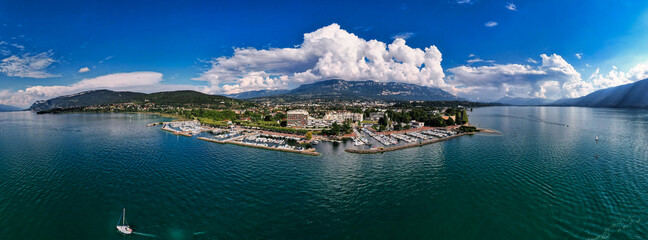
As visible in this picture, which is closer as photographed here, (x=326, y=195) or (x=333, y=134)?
(x=326, y=195)

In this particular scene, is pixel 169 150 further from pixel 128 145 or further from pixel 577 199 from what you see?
pixel 577 199

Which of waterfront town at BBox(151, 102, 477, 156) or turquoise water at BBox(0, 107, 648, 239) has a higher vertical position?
→ waterfront town at BBox(151, 102, 477, 156)

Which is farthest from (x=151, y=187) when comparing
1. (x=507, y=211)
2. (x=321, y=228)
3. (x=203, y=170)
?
(x=507, y=211)

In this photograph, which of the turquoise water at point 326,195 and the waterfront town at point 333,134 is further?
the waterfront town at point 333,134

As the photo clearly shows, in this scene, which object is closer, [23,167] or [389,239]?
[389,239]

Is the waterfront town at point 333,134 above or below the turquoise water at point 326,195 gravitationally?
above

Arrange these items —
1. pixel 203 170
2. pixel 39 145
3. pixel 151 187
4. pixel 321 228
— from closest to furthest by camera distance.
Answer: pixel 321 228 → pixel 151 187 → pixel 203 170 → pixel 39 145

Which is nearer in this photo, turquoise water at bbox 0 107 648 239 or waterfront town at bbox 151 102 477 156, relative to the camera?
turquoise water at bbox 0 107 648 239

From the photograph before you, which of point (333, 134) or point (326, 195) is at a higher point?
point (333, 134)
